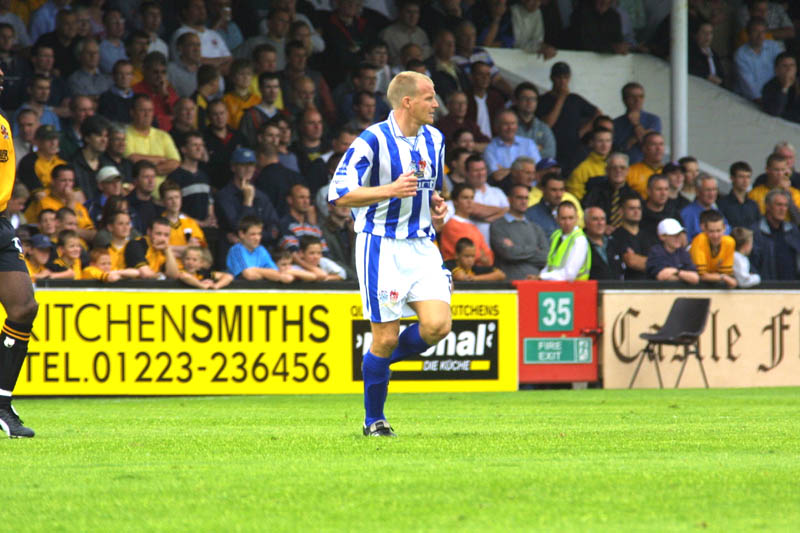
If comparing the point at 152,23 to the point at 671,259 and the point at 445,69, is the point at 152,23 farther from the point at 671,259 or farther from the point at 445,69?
the point at 671,259

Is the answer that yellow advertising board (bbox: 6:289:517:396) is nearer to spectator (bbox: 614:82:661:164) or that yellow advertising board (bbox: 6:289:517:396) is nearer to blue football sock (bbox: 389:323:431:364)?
spectator (bbox: 614:82:661:164)

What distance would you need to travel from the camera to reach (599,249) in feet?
55.1

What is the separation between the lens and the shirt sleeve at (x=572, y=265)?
16.2 meters

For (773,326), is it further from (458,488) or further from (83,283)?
(458,488)

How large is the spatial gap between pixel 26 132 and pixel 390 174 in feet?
27.2

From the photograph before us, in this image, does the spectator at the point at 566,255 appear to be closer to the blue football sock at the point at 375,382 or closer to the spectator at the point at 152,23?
the spectator at the point at 152,23

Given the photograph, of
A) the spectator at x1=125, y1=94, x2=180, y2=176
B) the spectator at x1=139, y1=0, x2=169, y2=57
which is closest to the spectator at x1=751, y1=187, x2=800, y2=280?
the spectator at x1=125, y1=94, x2=180, y2=176

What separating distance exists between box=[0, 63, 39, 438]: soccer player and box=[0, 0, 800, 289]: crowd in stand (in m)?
5.94

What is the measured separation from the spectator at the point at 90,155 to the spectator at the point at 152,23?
2087mm

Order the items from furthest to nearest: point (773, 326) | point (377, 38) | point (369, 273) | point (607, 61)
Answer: point (607, 61) < point (377, 38) < point (773, 326) < point (369, 273)

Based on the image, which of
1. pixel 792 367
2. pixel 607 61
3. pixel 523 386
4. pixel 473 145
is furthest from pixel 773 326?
pixel 607 61

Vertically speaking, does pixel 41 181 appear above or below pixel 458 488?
above

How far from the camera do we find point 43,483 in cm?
596

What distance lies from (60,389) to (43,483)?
337 inches
